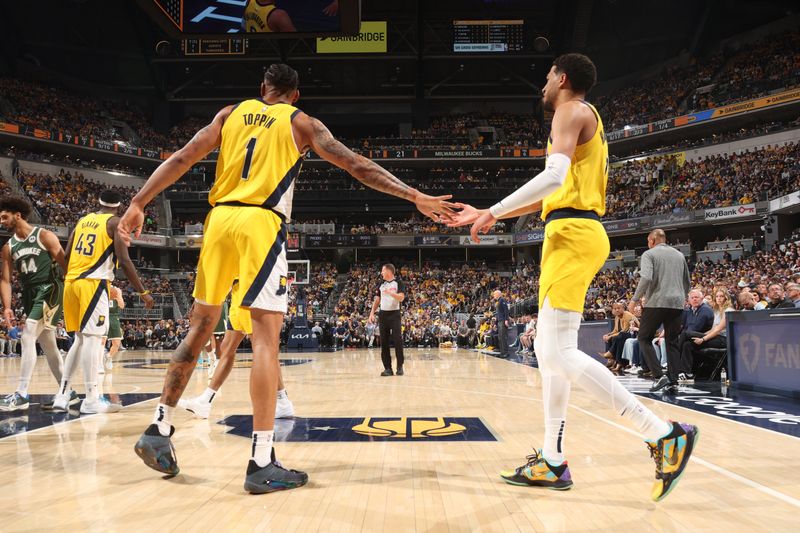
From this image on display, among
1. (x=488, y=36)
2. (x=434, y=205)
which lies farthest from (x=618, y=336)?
(x=488, y=36)

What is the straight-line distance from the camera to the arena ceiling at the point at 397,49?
32.9m

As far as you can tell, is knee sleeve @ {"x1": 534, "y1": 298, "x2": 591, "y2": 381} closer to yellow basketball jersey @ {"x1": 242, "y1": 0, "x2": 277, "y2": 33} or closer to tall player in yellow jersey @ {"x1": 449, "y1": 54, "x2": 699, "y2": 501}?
tall player in yellow jersey @ {"x1": 449, "y1": 54, "x2": 699, "y2": 501}

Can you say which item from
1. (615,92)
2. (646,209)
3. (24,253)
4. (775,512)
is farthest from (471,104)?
(775,512)

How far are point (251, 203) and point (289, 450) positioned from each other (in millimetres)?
1589

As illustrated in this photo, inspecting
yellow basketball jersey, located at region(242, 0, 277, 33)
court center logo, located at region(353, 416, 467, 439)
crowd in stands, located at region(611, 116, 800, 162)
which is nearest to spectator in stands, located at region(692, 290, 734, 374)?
court center logo, located at region(353, 416, 467, 439)

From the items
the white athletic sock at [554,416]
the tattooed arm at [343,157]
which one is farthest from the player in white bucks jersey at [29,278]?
the white athletic sock at [554,416]

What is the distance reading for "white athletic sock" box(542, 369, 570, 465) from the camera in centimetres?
265

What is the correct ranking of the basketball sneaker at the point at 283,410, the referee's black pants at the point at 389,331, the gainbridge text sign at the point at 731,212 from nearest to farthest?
1. the basketball sneaker at the point at 283,410
2. the referee's black pants at the point at 389,331
3. the gainbridge text sign at the point at 731,212

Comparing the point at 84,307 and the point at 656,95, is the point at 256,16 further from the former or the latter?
the point at 656,95

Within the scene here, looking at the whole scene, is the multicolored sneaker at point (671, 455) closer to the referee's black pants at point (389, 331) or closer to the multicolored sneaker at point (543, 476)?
the multicolored sneaker at point (543, 476)

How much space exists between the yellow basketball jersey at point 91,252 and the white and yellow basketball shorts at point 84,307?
71mm

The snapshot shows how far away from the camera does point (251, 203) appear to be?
2.78 meters

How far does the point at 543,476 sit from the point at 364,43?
34545 mm

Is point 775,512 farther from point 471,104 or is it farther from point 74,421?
point 471,104
